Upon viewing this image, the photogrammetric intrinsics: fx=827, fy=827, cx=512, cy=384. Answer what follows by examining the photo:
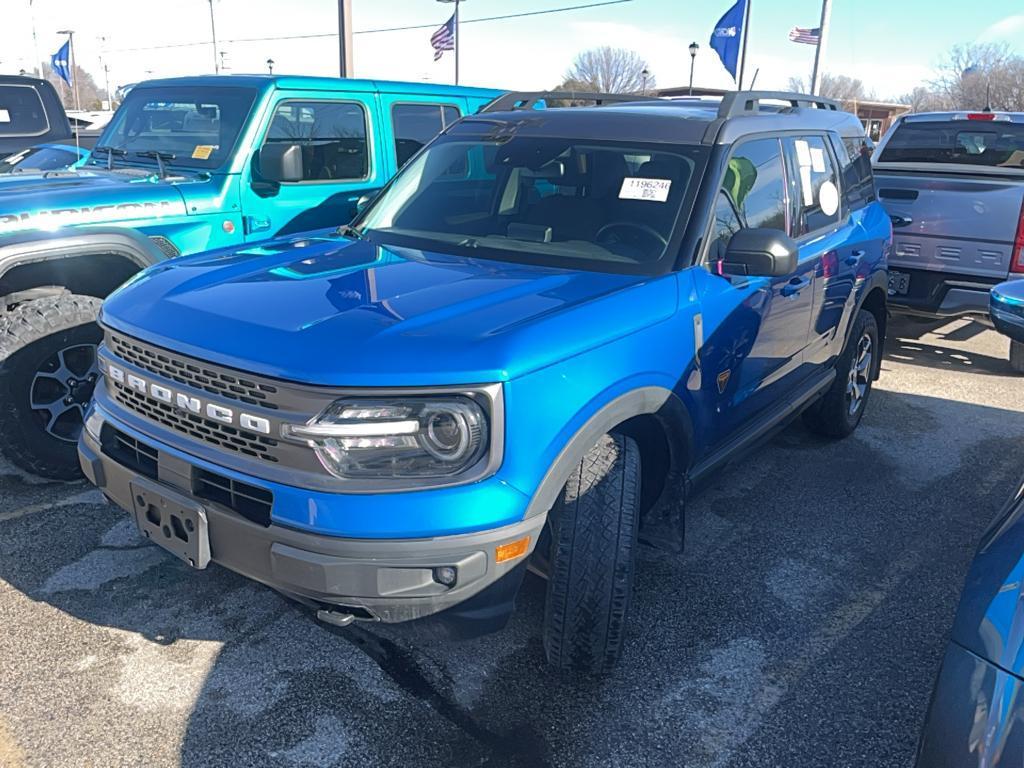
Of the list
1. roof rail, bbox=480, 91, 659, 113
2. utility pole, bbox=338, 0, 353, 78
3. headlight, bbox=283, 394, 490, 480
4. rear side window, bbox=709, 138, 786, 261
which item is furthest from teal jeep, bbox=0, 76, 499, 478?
utility pole, bbox=338, 0, 353, 78

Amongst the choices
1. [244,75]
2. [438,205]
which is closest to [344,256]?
[438,205]

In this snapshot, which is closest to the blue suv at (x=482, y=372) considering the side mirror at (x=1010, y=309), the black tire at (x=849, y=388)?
the side mirror at (x=1010, y=309)

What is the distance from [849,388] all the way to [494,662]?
313cm

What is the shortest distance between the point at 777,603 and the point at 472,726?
144 cm

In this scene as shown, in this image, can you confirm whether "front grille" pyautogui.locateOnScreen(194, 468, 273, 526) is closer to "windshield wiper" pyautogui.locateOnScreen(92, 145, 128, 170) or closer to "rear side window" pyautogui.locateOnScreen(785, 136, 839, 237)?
"rear side window" pyautogui.locateOnScreen(785, 136, 839, 237)

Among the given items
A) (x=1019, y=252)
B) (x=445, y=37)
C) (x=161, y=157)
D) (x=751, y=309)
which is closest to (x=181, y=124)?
(x=161, y=157)

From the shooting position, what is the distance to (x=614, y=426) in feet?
8.91

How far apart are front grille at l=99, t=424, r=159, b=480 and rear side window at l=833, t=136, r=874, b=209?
3.86m

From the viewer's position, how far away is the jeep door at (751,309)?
323cm

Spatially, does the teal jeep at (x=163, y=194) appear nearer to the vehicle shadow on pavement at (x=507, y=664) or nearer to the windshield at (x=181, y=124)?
the windshield at (x=181, y=124)

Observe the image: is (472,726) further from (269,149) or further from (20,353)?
(269,149)

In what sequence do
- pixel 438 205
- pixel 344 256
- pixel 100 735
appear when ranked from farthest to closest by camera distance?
1. pixel 438 205
2. pixel 344 256
3. pixel 100 735

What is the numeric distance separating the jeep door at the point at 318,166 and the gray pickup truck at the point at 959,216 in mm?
3997

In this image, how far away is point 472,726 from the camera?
2.66 metres
